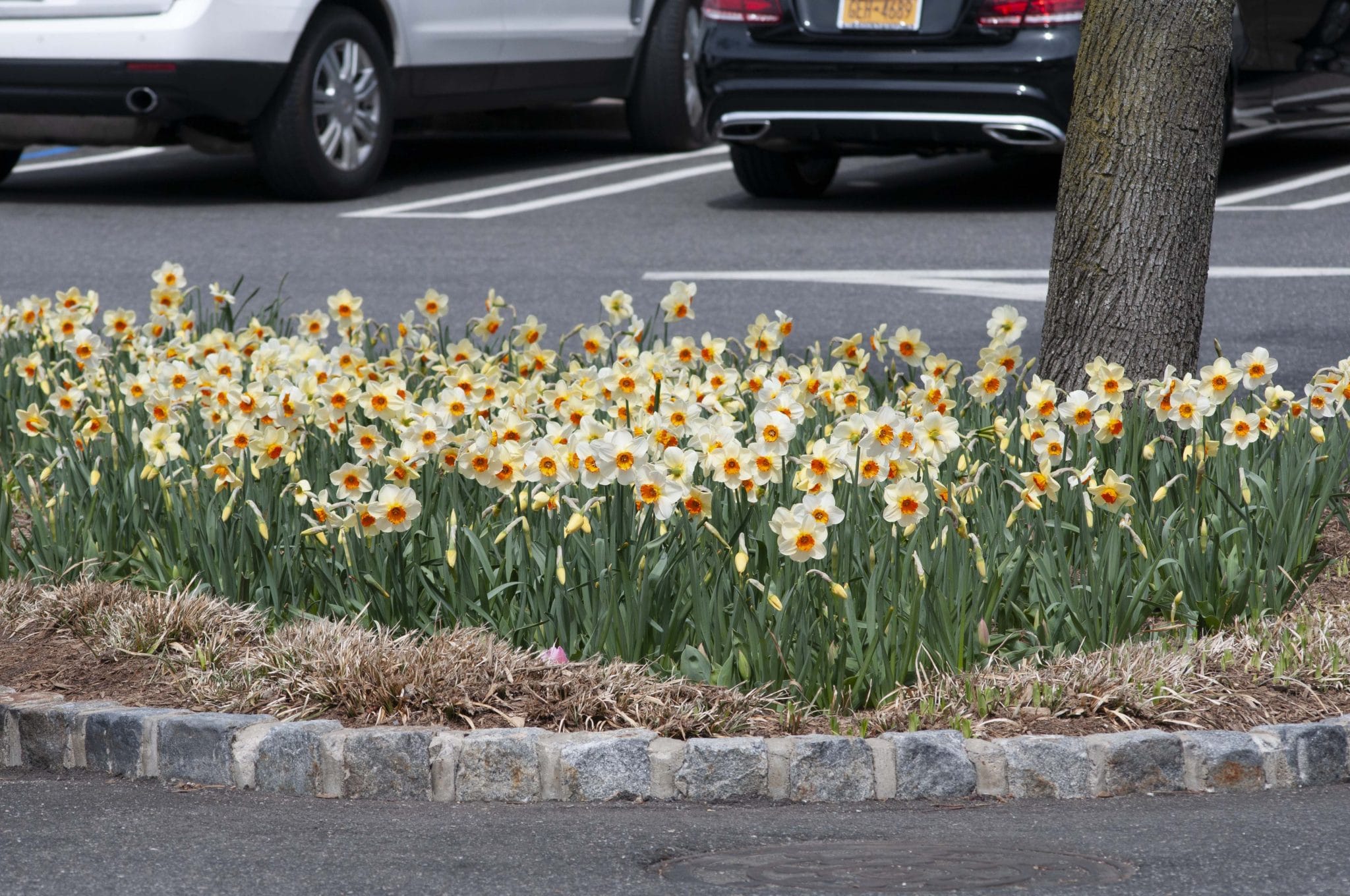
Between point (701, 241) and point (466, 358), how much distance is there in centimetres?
455

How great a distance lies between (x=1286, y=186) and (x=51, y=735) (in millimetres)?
Result: 9454

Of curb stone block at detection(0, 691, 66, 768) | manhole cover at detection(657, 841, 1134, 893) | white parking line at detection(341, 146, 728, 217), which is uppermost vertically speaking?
manhole cover at detection(657, 841, 1134, 893)

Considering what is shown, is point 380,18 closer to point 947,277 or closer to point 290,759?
point 947,277

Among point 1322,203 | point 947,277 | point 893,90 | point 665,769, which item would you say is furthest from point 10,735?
point 1322,203

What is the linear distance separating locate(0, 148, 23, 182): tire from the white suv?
17 millimetres

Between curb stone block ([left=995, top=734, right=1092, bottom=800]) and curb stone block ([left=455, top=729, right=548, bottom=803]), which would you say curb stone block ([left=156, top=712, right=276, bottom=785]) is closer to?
curb stone block ([left=455, top=729, right=548, bottom=803])

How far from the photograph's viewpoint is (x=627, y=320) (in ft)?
25.8

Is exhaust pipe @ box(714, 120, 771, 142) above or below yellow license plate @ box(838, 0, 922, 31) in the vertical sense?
below

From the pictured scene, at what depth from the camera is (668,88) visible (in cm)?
1398

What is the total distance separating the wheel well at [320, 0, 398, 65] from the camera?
11719 millimetres

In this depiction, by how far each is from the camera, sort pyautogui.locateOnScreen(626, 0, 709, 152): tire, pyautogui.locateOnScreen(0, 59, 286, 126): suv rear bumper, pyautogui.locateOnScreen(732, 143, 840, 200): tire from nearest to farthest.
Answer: pyautogui.locateOnScreen(0, 59, 286, 126): suv rear bumper → pyautogui.locateOnScreen(732, 143, 840, 200): tire → pyautogui.locateOnScreen(626, 0, 709, 152): tire

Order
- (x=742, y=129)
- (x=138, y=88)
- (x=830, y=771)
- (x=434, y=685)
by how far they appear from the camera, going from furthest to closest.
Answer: (x=742, y=129) → (x=138, y=88) → (x=434, y=685) → (x=830, y=771)

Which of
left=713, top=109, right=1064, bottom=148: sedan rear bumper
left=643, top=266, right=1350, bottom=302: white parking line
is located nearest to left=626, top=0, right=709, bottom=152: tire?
left=713, top=109, right=1064, bottom=148: sedan rear bumper

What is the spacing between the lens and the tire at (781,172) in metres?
11.9
